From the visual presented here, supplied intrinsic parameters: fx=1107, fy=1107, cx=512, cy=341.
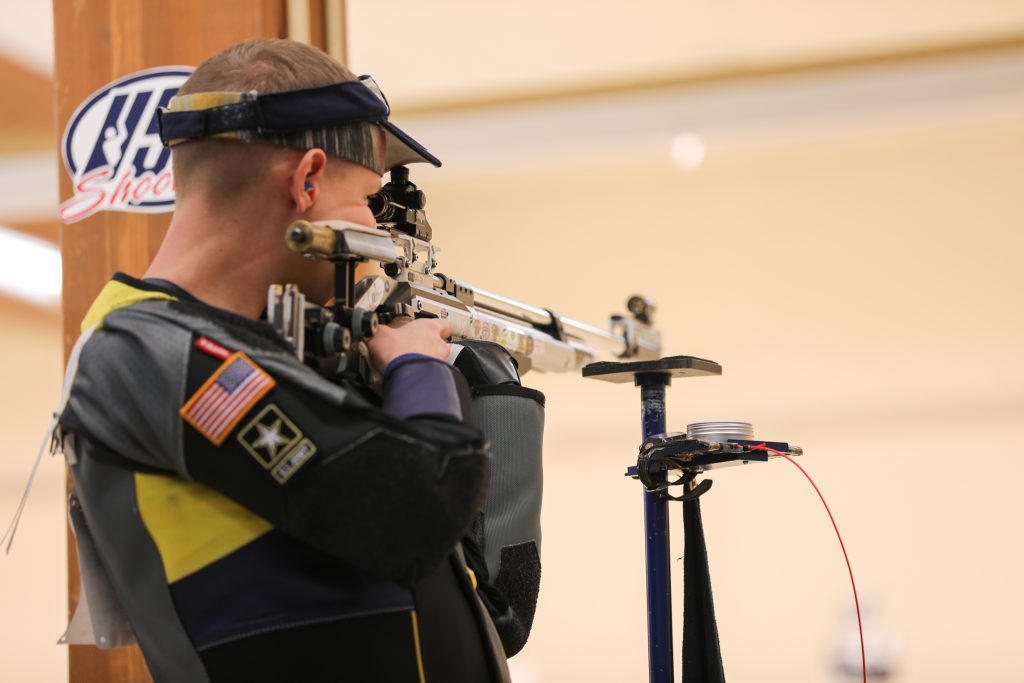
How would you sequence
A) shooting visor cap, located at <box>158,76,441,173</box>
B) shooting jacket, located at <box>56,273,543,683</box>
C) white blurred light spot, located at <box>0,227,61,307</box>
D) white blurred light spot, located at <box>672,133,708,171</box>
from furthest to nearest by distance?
white blurred light spot, located at <box>0,227,61,307</box> < white blurred light spot, located at <box>672,133,708,171</box> < shooting visor cap, located at <box>158,76,441,173</box> < shooting jacket, located at <box>56,273,543,683</box>

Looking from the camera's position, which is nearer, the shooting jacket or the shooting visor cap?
the shooting jacket

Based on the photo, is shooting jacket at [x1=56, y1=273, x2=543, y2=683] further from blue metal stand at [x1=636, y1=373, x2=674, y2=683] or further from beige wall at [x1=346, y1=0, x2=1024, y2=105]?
beige wall at [x1=346, y1=0, x2=1024, y2=105]

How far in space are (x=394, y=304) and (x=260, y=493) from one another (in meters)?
0.31

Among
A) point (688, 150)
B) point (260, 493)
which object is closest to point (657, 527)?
point (260, 493)

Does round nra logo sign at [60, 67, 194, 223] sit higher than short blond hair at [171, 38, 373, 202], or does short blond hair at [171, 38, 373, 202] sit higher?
round nra logo sign at [60, 67, 194, 223]

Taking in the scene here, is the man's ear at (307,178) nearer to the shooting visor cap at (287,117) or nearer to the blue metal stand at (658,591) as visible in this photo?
the shooting visor cap at (287,117)

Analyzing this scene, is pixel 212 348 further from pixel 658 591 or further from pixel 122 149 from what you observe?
pixel 122 149

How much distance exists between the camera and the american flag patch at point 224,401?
84 centimetres

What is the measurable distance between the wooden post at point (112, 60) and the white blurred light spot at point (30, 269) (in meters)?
1.55

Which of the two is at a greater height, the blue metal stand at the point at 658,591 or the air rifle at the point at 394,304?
the air rifle at the point at 394,304

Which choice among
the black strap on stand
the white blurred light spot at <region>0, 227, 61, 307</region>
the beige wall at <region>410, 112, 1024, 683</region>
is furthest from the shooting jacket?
the white blurred light spot at <region>0, 227, 61, 307</region>

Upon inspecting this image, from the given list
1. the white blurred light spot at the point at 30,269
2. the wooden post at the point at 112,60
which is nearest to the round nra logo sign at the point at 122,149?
the wooden post at the point at 112,60

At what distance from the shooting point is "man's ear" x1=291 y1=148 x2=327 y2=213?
3.16 ft

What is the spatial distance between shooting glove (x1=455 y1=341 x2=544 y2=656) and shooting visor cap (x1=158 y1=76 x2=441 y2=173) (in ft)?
0.90
